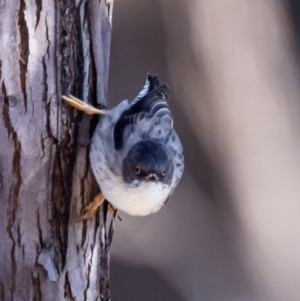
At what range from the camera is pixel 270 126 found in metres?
4.50

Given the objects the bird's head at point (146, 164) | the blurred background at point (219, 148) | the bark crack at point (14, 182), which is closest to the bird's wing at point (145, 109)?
the bird's head at point (146, 164)

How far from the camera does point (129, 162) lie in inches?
94.5

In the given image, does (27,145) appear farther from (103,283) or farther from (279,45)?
(279,45)

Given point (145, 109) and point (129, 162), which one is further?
point (145, 109)

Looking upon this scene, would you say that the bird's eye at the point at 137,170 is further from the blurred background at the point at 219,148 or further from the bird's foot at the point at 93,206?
the blurred background at the point at 219,148

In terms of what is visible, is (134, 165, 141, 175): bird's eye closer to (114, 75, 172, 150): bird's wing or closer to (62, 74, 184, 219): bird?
(62, 74, 184, 219): bird

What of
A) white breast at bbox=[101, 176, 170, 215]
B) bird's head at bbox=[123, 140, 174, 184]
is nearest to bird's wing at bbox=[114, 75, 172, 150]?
bird's head at bbox=[123, 140, 174, 184]

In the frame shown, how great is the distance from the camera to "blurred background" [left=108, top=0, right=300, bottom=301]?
4375 mm

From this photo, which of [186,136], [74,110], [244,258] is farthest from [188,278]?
[74,110]

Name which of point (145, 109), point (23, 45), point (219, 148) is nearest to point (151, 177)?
point (145, 109)

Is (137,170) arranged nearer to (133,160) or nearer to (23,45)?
(133,160)

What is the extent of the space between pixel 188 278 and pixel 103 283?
241 centimetres

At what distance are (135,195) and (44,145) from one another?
18.7 inches

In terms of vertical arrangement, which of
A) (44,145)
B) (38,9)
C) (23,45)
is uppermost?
(38,9)
